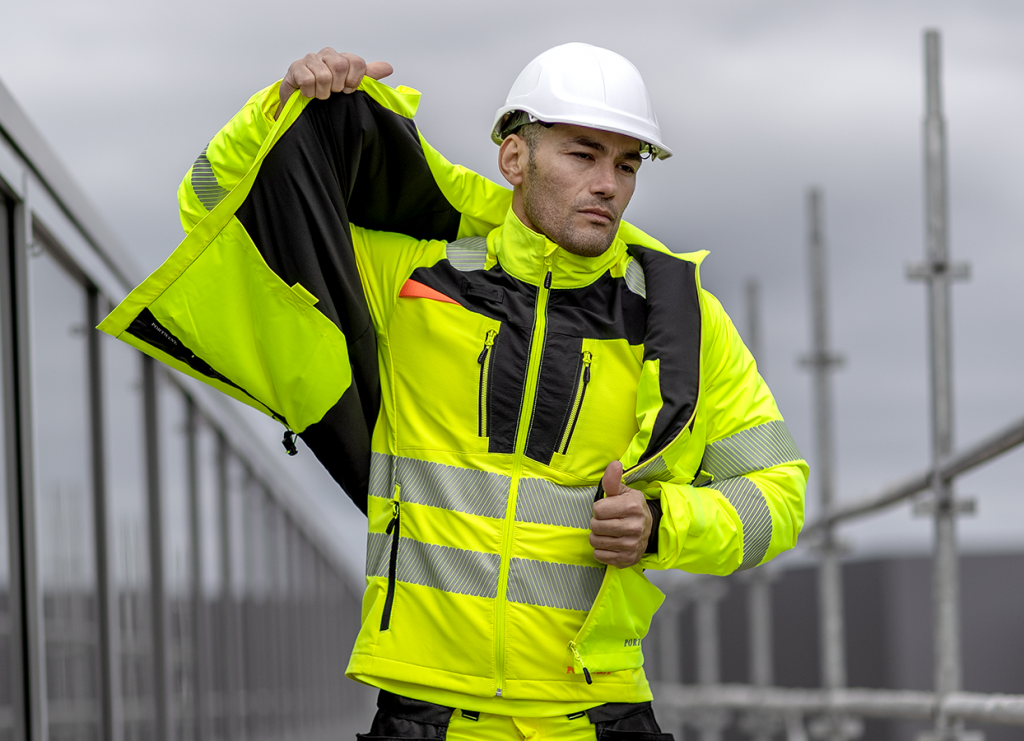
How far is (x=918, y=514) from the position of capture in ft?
16.8

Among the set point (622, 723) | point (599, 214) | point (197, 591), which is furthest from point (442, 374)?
point (197, 591)

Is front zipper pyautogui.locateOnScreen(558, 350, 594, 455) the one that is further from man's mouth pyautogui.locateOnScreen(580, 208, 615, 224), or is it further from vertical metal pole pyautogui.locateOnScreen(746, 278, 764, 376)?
vertical metal pole pyautogui.locateOnScreen(746, 278, 764, 376)

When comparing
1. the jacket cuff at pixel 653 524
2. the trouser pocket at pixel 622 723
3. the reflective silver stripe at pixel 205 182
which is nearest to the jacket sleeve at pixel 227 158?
the reflective silver stripe at pixel 205 182

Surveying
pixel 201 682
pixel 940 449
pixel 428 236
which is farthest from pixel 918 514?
pixel 201 682

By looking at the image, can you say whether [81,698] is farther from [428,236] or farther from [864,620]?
[864,620]

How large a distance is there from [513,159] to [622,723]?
3.80 ft

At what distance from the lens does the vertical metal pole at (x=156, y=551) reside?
6.14 m

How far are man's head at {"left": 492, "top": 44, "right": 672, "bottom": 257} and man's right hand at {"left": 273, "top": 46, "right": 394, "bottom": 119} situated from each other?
0.35m

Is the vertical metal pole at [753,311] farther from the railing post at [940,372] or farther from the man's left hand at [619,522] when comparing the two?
the man's left hand at [619,522]

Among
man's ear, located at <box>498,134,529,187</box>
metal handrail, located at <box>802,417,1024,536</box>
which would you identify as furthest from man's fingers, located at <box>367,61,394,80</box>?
metal handrail, located at <box>802,417,1024,536</box>

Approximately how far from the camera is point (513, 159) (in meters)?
2.96

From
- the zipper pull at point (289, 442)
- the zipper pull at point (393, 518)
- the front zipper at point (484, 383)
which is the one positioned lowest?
the zipper pull at point (393, 518)

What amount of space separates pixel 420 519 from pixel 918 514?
2.89 meters

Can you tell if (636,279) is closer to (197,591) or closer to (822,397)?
(197,591)
